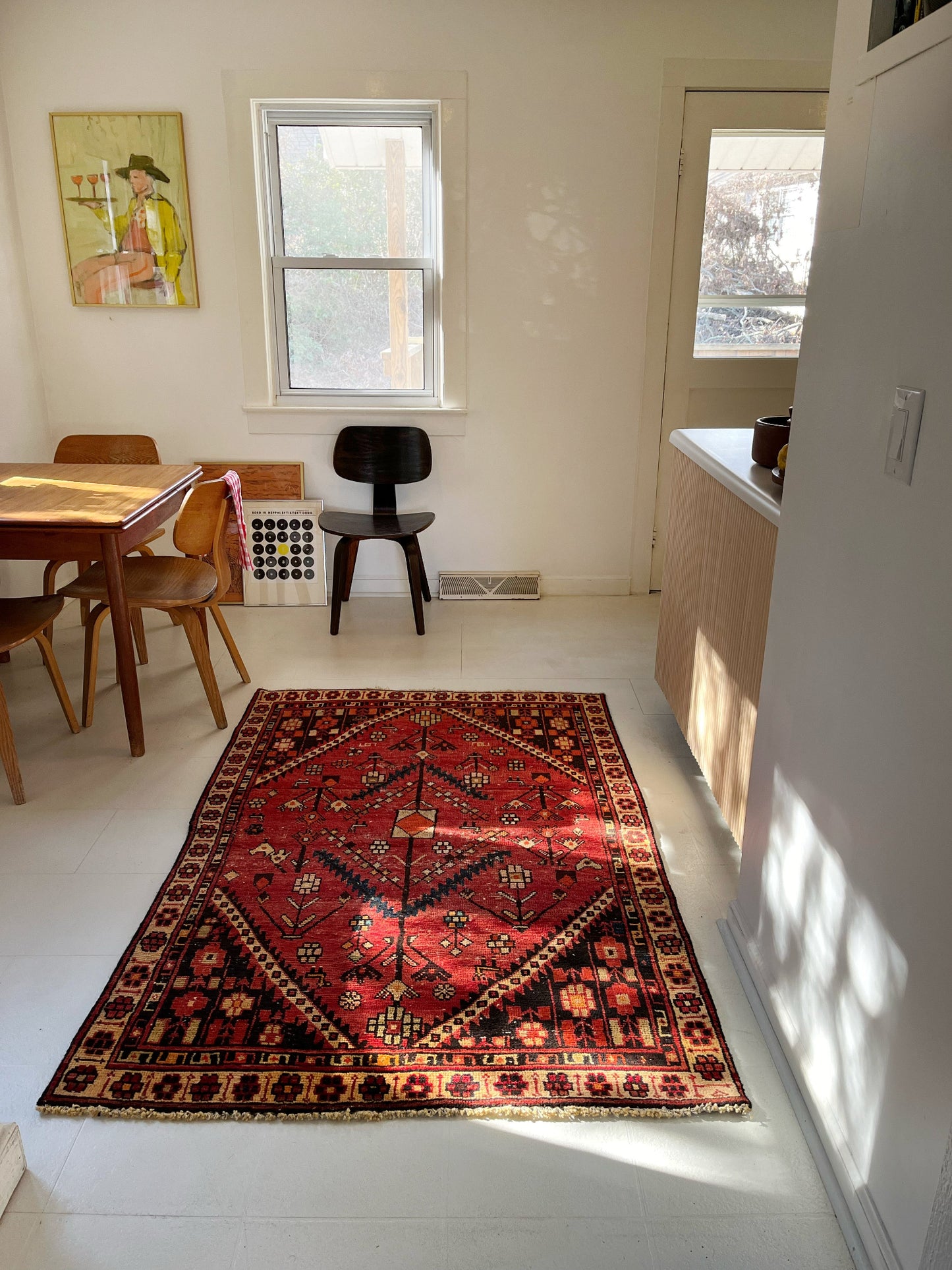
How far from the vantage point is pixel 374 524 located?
3838mm

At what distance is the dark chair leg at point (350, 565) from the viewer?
391 cm

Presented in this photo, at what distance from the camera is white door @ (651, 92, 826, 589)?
372 centimetres

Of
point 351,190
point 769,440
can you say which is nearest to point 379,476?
point 351,190

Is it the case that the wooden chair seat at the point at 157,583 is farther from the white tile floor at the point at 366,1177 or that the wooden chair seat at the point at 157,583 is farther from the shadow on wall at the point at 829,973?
the shadow on wall at the point at 829,973

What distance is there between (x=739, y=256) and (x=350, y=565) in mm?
2094

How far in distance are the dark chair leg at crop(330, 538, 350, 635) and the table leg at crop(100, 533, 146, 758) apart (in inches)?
42.1

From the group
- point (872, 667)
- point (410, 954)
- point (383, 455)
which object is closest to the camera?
point (872, 667)

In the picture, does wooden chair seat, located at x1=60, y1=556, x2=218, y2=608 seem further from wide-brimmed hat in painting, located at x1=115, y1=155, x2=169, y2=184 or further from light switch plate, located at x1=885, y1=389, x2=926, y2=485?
light switch plate, located at x1=885, y1=389, x2=926, y2=485

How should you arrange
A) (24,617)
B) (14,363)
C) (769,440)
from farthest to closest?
(14,363) < (24,617) < (769,440)

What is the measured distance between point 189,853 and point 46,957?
44cm

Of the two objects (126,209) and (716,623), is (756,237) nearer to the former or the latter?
(716,623)

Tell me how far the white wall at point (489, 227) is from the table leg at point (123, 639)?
1549 millimetres

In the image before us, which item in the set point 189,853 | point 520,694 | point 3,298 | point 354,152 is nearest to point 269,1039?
point 189,853

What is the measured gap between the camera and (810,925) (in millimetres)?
1649
